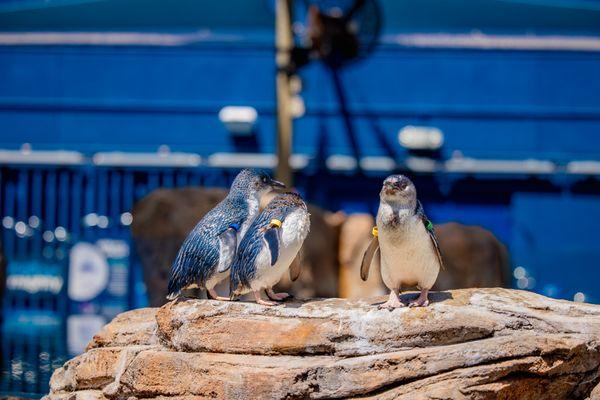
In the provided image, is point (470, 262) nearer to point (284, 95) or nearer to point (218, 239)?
point (284, 95)

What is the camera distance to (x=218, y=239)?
15.2 feet

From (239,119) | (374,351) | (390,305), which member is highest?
(239,119)

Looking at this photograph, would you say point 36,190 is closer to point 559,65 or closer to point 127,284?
point 127,284

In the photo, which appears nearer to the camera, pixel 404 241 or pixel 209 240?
pixel 404 241

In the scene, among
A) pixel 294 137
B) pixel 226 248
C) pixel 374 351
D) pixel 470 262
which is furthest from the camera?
pixel 294 137

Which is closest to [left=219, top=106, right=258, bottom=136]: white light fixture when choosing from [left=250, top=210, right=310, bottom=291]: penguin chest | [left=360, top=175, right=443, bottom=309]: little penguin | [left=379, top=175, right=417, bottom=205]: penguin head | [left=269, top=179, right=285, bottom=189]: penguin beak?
[left=269, top=179, right=285, bottom=189]: penguin beak

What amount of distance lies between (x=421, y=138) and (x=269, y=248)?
759 cm

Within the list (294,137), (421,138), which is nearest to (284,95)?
(294,137)

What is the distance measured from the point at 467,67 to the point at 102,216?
18.5ft

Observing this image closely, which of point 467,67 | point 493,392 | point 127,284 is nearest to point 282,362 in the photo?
point 493,392

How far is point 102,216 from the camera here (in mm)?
12086

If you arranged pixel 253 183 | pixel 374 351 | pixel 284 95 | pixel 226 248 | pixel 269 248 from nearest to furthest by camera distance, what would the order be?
1. pixel 374 351
2. pixel 269 248
3. pixel 226 248
4. pixel 253 183
5. pixel 284 95

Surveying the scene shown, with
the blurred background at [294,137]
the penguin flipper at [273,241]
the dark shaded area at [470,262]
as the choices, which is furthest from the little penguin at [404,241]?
the blurred background at [294,137]

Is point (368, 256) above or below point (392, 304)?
above
